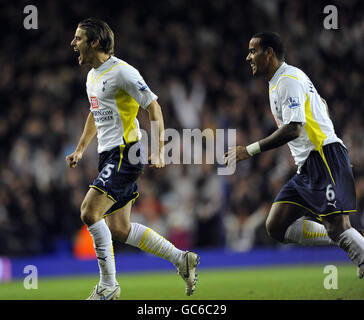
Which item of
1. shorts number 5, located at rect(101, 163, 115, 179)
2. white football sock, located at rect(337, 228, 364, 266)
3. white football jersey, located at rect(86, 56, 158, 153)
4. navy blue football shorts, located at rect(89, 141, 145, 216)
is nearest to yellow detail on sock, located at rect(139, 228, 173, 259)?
navy blue football shorts, located at rect(89, 141, 145, 216)

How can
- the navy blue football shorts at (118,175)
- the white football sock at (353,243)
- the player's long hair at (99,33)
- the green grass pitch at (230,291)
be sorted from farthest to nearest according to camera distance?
the green grass pitch at (230,291) < the player's long hair at (99,33) < the navy blue football shorts at (118,175) < the white football sock at (353,243)

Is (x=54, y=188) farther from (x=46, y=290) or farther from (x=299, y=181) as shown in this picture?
(x=299, y=181)

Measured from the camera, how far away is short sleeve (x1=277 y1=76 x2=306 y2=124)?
535 centimetres

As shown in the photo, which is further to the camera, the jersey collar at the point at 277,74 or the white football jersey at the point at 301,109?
the jersey collar at the point at 277,74

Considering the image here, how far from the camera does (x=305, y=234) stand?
6020 mm

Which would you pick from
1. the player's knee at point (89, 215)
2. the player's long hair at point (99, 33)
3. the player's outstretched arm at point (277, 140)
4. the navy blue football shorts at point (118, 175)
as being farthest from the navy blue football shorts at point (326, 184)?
the player's long hair at point (99, 33)

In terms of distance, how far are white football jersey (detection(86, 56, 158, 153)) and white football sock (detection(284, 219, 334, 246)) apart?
169 centimetres

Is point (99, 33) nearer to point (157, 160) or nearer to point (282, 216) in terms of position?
point (157, 160)

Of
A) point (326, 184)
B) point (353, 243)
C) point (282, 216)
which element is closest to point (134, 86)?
point (282, 216)

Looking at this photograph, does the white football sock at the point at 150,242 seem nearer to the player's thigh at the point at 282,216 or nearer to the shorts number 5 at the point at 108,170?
the shorts number 5 at the point at 108,170

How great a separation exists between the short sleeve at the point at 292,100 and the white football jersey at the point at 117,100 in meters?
1.20

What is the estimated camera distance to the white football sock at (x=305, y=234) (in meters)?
5.99

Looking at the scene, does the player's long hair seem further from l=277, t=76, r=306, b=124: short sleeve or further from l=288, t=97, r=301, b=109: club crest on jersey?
l=288, t=97, r=301, b=109: club crest on jersey

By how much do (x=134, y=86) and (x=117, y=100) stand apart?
0.70 ft
